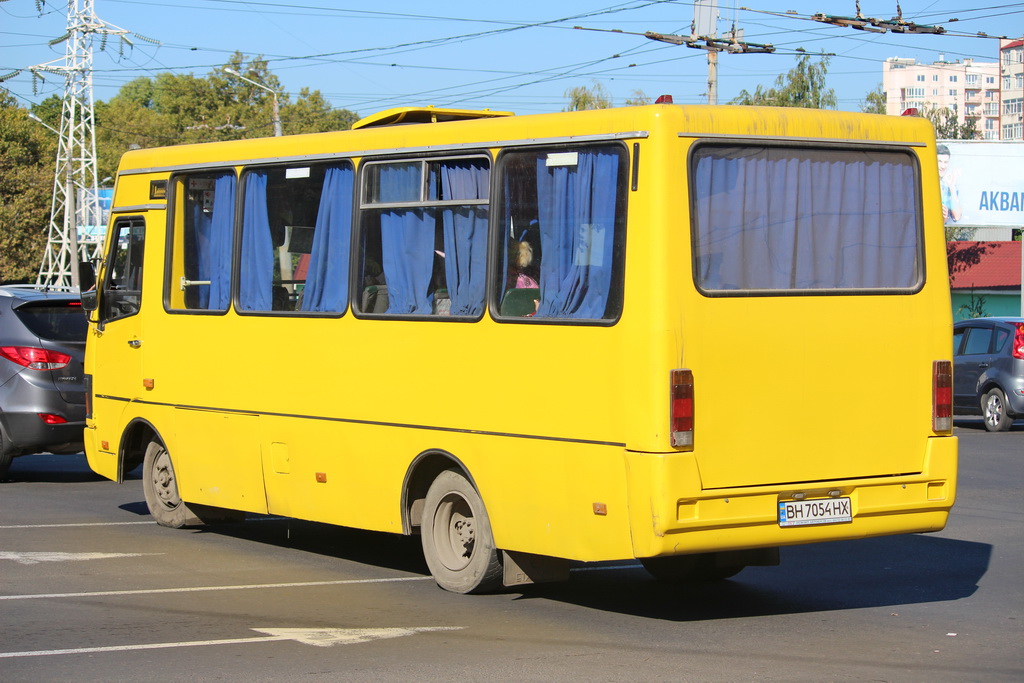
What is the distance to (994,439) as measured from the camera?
69.1 ft

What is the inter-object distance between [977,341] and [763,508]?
54.3ft

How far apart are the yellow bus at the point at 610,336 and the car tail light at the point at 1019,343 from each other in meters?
14.1

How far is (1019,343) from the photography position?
22.4 metres

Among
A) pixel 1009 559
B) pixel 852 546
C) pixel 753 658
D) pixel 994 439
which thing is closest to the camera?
pixel 753 658

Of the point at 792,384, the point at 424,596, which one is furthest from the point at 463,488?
the point at 792,384

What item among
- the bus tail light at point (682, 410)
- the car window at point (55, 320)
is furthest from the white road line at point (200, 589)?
the car window at point (55, 320)

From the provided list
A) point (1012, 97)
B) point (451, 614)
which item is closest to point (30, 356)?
point (451, 614)

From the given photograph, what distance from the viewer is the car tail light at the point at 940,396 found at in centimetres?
855

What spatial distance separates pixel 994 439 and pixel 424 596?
14.1 metres

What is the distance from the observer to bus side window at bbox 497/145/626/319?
26.2 feet

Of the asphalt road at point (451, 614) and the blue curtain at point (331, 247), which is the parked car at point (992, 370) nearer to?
the asphalt road at point (451, 614)

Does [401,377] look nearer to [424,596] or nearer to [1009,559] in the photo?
[424,596]

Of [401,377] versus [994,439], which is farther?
[994,439]

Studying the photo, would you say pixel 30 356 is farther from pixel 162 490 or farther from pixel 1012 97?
pixel 1012 97
